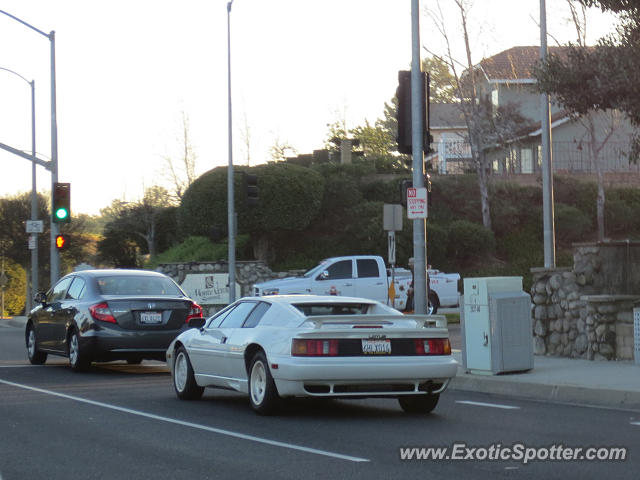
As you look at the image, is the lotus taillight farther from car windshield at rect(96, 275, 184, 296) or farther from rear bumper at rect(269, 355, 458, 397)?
car windshield at rect(96, 275, 184, 296)

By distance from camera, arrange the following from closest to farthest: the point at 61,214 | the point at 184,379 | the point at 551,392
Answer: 1. the point at 184,379
2. the point at 551,392
3. the point at 61,214

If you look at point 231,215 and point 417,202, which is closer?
point 417,202

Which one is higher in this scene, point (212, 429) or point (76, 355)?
point (76, 355)

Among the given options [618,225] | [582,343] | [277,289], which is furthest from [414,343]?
[618,225]

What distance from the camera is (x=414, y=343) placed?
38.0ft

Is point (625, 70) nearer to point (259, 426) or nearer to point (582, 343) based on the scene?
point (582, 343)

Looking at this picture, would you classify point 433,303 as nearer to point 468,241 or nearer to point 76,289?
point 468,241

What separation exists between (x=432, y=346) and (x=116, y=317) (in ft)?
21.9

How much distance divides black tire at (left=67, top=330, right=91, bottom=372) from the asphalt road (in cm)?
209

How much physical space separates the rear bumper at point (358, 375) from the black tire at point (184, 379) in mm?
2266

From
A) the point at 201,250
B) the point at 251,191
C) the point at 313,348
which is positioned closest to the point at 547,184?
the point at 251,191

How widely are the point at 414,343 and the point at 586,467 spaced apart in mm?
3527

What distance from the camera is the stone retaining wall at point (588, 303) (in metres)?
16.9

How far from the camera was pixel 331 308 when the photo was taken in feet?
41.2
